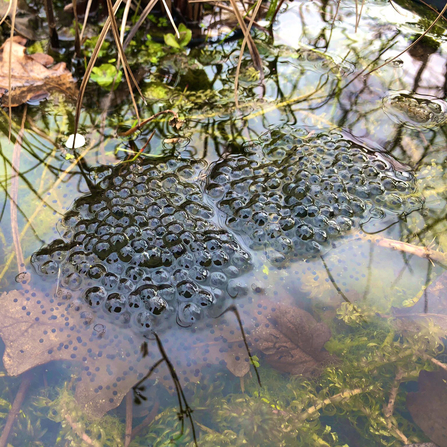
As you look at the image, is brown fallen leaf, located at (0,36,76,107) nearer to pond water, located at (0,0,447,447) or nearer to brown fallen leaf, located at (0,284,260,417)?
pond water, located at (0,0,447,447)

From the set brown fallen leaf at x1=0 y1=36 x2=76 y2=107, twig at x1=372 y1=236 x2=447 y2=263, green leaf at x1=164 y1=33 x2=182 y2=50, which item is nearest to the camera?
twig at x1=372 y1=236 x2=447 y2=263

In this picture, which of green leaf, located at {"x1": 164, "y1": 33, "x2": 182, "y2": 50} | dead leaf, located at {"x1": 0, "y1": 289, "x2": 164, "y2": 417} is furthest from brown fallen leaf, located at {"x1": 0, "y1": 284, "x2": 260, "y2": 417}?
green leaf, located at {"x1": 164, "y1": 33, "x2": 182, "y2": 50}

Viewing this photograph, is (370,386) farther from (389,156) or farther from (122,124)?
(122,124)

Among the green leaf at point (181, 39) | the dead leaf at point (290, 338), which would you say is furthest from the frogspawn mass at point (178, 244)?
the green leaf at point (181, 39)

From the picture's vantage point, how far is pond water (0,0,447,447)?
4.64ft

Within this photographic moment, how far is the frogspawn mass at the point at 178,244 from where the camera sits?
1501 millimetres

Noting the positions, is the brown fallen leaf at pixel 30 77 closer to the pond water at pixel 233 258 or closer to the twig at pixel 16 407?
the pond water at pixel 233 258

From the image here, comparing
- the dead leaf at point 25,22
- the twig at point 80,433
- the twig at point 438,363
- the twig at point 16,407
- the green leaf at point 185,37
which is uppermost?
the green leaf at point 185,37

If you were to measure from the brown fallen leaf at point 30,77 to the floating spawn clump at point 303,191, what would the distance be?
3.51 feet

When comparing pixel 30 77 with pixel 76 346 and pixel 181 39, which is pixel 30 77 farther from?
pixel 76 346

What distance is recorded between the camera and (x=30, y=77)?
224cm

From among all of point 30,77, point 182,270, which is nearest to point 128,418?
point 182,270

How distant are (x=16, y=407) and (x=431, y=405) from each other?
1494 millimetres

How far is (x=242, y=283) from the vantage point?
1650 millimetres
